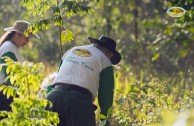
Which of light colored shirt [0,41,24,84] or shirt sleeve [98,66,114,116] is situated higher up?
light colored shirt [0,41,24,84]

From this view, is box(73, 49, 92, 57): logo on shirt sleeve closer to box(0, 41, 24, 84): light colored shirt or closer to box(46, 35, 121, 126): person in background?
box(46, 35, 121, 126): person in background

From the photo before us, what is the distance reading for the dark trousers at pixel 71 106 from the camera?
15.4 ft

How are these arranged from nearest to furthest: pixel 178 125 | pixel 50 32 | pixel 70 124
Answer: pixel 178 125, pixel 70 124, pixel 50 32

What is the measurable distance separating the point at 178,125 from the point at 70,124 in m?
3.13

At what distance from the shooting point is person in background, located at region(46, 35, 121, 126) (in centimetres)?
470

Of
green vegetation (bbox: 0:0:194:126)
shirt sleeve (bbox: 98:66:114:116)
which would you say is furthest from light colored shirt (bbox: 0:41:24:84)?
shirt sleeve (bbox: 98:66:114:116)

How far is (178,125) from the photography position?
161 cm

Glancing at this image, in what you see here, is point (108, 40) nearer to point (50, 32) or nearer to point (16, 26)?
point (16, 26)

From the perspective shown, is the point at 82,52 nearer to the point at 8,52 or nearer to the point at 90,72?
the point at 90,72

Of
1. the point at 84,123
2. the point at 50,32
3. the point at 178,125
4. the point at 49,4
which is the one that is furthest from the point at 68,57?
the point at 50,32

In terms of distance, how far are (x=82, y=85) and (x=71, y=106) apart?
0.71 feet

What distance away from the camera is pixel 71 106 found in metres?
4.69

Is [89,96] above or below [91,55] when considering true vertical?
below

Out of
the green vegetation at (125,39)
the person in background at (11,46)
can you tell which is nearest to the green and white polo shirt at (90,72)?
the green vegetation at (125,39)
